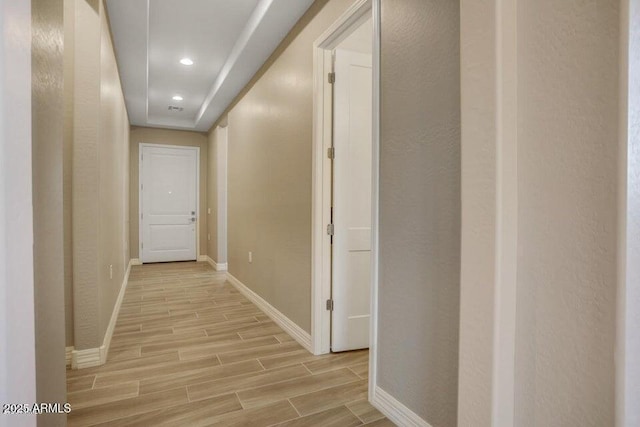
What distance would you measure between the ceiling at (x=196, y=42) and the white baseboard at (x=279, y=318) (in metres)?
2.47

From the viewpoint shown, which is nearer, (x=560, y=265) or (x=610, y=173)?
(x=610, y=173)

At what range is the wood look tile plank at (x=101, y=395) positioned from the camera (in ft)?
6.20

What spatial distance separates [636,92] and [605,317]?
1.79 ft

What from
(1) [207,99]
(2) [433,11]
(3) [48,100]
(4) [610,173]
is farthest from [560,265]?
(1) [207,99]

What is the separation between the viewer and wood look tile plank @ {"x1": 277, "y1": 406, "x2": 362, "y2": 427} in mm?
1731

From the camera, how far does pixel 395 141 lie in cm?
176

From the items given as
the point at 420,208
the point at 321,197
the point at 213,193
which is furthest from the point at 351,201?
the point at 213,193

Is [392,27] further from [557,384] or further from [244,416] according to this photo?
[244,416]

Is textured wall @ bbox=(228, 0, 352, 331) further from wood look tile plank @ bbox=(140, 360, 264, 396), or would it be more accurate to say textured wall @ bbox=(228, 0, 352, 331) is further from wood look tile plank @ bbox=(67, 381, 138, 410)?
wood look tile plank @ bbox=(67, 381, 138, 410)

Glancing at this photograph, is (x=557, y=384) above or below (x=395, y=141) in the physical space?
below

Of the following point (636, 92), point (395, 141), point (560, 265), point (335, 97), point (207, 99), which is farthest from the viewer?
point (207, 99)

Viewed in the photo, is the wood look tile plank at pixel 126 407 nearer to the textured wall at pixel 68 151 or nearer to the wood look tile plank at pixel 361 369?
the textured wall at pixel 68 151

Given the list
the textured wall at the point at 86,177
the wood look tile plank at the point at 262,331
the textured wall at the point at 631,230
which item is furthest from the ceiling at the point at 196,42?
the wood look tile plank at the point at 262,331

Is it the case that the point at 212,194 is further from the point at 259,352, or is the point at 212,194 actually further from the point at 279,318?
the point at 259,352
